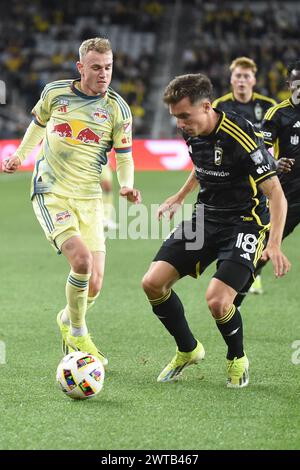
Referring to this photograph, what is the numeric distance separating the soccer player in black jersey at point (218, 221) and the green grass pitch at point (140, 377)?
35 centimetres

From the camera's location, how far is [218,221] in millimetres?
5863

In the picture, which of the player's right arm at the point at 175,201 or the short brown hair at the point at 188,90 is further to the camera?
the player's right arm at the point at 175,201

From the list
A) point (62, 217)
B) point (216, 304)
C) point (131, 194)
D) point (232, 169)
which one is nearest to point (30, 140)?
point (62, 217)

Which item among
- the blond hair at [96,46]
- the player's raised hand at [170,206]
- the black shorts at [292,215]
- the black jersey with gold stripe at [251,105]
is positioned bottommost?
the black shorts at [292,215]

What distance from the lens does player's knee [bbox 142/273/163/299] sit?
577 cm

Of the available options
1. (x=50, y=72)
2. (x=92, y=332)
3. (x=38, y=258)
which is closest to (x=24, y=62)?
(x=50, y=72)

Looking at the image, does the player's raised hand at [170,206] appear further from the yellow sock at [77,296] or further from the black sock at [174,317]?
the yellow sock at [77,296]

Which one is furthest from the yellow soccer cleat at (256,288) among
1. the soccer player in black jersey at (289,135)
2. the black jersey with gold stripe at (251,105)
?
the black jersey with gold stripe at (251,105)

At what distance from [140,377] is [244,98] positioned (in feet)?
14.9

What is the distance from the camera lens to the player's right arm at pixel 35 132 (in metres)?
6.40

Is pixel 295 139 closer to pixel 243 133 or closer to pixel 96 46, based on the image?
pixel 243 133

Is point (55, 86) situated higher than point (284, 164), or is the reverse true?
point (55, 86)

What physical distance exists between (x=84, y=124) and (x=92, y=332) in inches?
75.7
